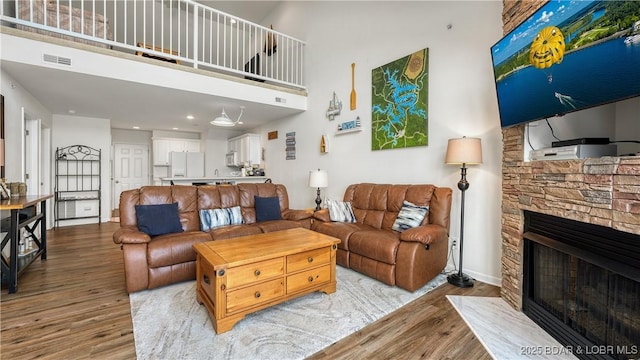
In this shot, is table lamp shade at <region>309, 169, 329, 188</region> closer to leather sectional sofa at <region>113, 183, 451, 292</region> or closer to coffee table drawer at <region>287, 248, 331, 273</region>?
leather sectional sofa at <region>113, 183, 451, 292</region>

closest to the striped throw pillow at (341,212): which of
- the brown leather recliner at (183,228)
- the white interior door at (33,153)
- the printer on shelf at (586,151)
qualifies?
the brown leather recliner at (183,228)

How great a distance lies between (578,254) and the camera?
5.68 ft

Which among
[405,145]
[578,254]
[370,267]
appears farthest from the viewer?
[405,145]

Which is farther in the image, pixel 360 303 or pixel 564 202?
pixel 360 303

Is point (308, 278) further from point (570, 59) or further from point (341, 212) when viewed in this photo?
point (570, 59)

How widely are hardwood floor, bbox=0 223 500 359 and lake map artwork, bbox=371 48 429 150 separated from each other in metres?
1.90

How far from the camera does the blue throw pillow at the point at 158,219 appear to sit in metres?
2.95

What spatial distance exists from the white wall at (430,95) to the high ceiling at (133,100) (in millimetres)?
1193

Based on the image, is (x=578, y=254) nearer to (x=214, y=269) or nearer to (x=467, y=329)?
(x=467, y=329)

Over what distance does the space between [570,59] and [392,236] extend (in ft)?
6.38

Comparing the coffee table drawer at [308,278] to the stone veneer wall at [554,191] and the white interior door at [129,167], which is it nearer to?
the stone veneer wall at [554,191]

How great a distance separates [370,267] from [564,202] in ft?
5.67

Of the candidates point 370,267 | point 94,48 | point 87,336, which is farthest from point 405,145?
point 94,48

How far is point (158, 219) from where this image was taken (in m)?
3.02
